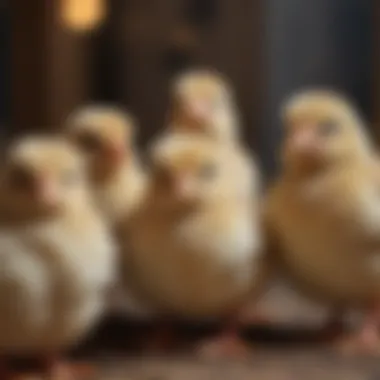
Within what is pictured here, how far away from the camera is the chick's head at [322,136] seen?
75cm

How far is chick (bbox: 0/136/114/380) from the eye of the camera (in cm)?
65

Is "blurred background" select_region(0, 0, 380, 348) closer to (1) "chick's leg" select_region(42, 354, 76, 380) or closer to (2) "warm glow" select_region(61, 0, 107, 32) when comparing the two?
(2) "warm glow" select_region(61, 0, 107, 32)

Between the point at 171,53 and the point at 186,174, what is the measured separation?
→ 55cm

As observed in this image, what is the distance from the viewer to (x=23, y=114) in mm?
1225

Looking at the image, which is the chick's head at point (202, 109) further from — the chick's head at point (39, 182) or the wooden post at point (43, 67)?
the wooden post at point (43, 67)

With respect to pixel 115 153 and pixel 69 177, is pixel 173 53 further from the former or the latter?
pixel 69 177

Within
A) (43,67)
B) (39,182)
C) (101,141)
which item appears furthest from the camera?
(43,67)

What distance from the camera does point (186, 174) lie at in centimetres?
71

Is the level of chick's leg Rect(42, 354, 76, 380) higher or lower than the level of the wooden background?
lower

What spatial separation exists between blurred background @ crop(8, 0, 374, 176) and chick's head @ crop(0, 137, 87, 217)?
1.78 feet

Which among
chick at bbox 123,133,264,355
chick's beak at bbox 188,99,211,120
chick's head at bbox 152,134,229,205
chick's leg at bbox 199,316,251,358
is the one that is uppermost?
chick's beak at bbox 188,99,211,120

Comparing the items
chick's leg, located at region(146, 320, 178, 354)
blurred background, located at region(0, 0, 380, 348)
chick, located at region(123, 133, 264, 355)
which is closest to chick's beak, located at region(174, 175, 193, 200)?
chick, located at region(123, 133, 264, 355)

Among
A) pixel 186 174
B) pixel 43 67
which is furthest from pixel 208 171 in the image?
pixel 43 67

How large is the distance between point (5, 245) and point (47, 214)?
3 cm
